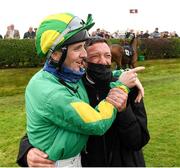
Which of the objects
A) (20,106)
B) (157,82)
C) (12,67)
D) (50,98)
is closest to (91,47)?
(50,98)

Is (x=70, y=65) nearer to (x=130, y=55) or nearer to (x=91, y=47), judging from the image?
(x=91, y=47)

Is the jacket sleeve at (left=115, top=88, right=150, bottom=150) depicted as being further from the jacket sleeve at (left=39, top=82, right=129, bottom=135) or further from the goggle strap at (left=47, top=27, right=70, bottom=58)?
the goggle strap at (left=47, top=27, right=70, bottom=58)

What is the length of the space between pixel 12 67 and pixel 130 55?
6268 millimetres

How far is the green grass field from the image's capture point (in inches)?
276

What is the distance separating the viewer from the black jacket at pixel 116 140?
8.31ft

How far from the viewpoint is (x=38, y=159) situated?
7.94 feet

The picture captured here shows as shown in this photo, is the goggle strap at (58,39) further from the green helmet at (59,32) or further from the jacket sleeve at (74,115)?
the jacket sleeve at (74,115)

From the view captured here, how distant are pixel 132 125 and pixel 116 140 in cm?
14

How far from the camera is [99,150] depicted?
8.48ft

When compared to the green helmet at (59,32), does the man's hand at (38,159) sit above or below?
below

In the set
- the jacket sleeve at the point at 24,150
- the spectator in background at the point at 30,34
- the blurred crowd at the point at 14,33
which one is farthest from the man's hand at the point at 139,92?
the spectator in background at the point at 30,34

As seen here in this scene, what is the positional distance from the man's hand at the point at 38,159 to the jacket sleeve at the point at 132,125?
0.44 meters

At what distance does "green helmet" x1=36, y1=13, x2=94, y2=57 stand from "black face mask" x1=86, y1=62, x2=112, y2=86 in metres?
0.22

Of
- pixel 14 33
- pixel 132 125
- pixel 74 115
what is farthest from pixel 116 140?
pixel 14 33
